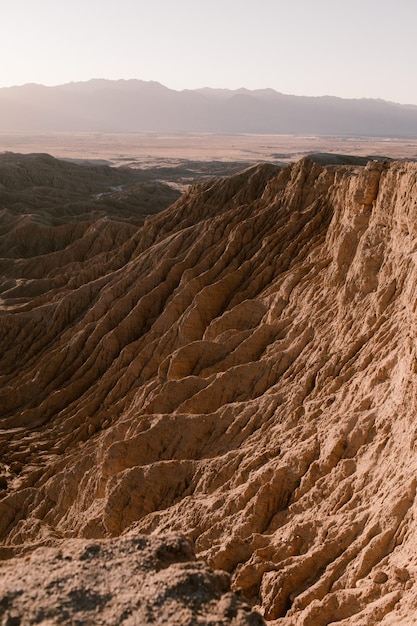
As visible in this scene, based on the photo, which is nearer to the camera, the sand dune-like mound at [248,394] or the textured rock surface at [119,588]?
the textured rock surface at [119,588]

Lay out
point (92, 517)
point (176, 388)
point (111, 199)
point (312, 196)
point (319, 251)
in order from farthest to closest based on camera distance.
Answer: point (111, 199), point (312, 196), point (319, 251), point (176, 388), point (92, 517)

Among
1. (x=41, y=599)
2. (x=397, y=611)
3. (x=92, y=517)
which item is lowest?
(x=92, y=517)

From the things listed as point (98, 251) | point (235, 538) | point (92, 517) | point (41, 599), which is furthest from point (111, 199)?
point (41, 599)

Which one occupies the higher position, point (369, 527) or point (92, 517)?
point (369, 527)

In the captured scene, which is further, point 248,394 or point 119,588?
point 248,394

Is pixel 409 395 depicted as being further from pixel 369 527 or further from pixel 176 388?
pixel 176 388

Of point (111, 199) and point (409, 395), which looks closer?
point (409, 395)

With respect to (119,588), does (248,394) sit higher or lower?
lower

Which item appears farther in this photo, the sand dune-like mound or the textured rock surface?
the sand dune-like mound
